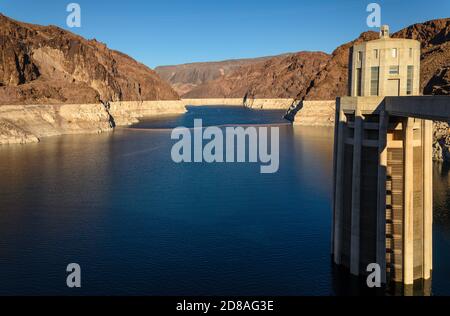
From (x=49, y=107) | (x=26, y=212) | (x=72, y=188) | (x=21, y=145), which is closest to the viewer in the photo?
(x=26, y=212)

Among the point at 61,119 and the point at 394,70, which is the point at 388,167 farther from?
the point at 61,119

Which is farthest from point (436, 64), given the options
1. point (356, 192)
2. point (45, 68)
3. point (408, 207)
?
point (45, 68)

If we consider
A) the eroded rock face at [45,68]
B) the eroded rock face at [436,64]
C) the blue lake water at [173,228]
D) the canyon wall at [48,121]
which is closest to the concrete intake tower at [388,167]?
the blue lake water at [173,228]

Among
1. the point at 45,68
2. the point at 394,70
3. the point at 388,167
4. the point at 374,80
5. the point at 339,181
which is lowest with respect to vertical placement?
the point at 339,181

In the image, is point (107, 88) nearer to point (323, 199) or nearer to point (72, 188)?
point (72, 188)

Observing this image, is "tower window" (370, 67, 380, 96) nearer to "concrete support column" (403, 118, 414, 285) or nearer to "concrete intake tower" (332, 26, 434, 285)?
"concrete intake tower" (332, 26, 434, 285)

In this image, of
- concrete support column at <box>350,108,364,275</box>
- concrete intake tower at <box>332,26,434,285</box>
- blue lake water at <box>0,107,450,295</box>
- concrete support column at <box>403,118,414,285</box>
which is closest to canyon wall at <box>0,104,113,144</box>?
blue lake water at <box>0,107,450,295</box>

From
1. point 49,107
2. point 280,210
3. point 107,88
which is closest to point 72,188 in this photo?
point 280,210
